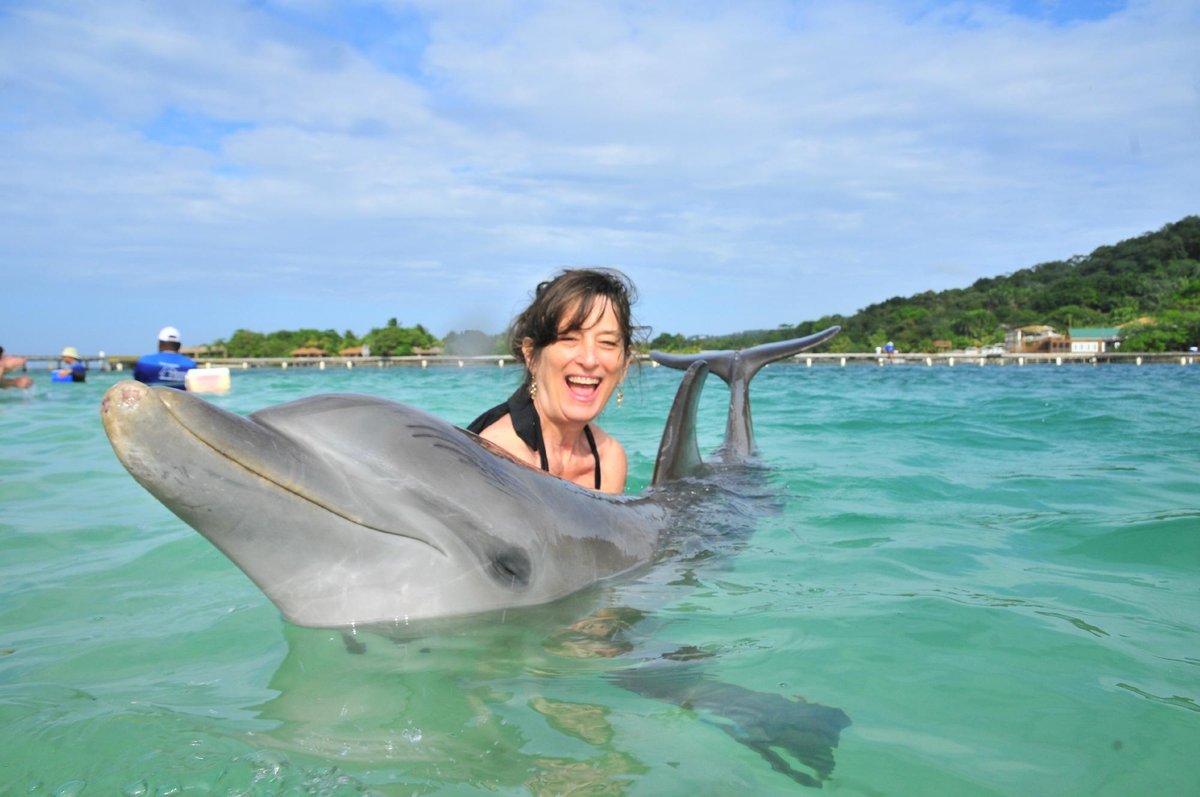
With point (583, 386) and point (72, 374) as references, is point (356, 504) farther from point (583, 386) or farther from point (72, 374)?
point (72, 374)

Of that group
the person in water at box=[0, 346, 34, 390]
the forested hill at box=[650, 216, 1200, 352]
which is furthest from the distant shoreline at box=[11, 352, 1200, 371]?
the person in water at box=[0, 346, 34, 390]

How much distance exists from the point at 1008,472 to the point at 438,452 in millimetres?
5981

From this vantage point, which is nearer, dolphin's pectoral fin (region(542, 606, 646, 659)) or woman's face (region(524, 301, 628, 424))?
dolphin's pectoral fin (region(542, 606, 646, 659))

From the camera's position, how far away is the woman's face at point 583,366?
Answer: 444cm

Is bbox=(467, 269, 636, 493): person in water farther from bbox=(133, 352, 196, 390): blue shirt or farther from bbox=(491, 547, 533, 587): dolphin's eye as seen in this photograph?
bbox=(133, 352, 196, 390): blue shirt

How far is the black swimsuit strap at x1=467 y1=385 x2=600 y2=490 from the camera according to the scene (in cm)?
457

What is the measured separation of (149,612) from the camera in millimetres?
3375

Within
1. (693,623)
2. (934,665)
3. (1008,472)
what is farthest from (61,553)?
(1008,472)

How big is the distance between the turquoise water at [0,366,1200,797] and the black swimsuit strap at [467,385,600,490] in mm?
815

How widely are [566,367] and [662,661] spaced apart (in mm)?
1999

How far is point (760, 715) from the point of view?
Answer: 2348 mm

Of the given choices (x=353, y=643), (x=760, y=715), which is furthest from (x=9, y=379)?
(x=760, y=715)

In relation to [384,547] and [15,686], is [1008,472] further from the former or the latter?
[15,686]

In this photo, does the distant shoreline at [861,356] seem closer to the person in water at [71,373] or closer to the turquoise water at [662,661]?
the person in water at [71,373]
